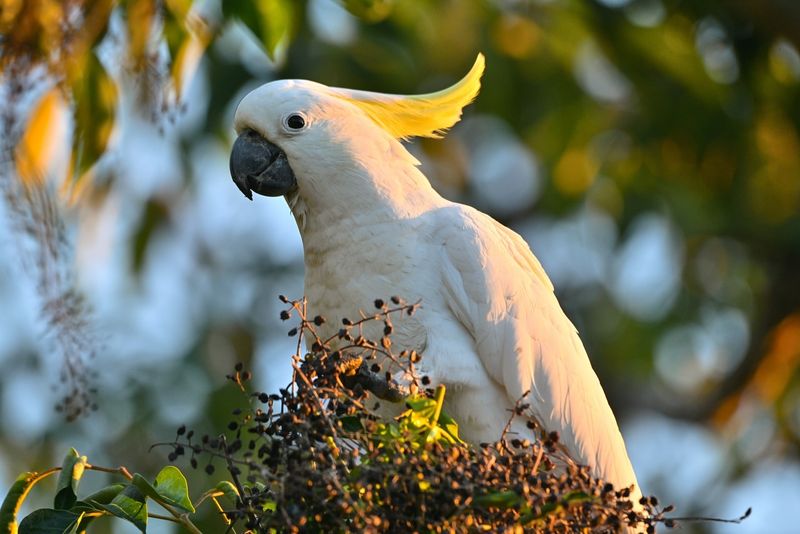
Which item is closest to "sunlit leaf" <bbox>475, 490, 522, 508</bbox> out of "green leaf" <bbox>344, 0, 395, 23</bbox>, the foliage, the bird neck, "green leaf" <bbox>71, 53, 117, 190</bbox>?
the foliage

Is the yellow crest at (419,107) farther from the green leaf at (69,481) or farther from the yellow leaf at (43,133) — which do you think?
the green leaf at (69,481)

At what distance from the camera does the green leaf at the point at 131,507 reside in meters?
2.27

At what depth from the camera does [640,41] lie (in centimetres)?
714

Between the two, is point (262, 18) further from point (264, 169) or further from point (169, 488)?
point (169, 488)

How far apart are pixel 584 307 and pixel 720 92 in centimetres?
284

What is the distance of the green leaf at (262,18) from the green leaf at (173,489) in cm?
143

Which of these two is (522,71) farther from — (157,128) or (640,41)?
(157,128)

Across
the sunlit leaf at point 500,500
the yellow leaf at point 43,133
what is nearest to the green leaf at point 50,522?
the sunlit leaf at point 500,500

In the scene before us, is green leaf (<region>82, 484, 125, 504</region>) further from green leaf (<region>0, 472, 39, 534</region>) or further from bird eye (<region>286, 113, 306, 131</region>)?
bird eye (<region>286, 113, 306, 131</region>)

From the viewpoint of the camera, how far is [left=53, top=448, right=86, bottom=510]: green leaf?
2320 millimetres

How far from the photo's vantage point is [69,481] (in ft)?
7.62

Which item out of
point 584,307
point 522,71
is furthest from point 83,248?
point 584,307

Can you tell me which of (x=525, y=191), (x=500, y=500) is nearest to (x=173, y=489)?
(x=500, y=500)

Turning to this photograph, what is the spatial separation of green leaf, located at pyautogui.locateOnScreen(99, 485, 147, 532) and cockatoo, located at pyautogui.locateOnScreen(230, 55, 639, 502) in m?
1.07
